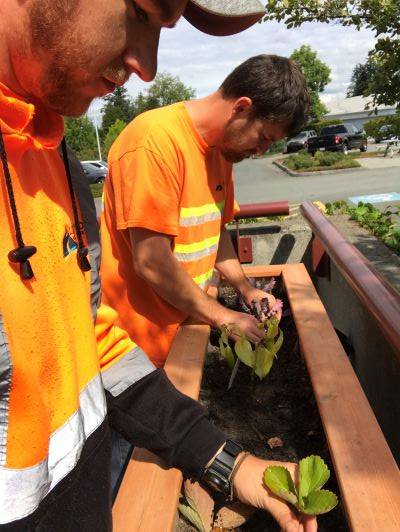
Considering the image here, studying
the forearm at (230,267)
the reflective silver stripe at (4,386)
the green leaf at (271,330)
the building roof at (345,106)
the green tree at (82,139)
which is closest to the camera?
the reflective silver stripe at (4,386)

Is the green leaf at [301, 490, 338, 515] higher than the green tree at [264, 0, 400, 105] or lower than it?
lower

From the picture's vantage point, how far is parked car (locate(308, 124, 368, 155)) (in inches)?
1347

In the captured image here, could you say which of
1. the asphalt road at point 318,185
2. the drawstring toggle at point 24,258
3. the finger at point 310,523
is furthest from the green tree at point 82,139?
the drawstring toggle at point 24,258

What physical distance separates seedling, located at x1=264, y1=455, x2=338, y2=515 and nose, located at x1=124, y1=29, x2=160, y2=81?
1081mm

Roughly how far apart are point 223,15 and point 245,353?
1.36 metres

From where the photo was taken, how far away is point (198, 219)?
2184 millimetres

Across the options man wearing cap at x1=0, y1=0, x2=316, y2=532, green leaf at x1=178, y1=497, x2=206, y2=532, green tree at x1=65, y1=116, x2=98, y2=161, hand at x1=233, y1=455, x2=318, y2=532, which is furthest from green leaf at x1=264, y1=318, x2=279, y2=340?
green tree at x1=65, y1=116, x2=98, y2=161

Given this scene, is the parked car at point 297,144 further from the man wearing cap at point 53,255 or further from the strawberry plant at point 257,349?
the man wearing cap at point 53,255

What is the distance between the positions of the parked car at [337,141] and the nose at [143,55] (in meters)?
Result: 34.8

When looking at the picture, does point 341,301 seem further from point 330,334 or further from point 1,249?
point 1,249

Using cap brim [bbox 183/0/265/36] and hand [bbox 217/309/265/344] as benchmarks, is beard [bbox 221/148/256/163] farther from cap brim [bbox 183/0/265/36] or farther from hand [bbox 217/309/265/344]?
cap brim [bbox 183/0/265/36]

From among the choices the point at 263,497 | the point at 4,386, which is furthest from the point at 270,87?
the point at 4,386

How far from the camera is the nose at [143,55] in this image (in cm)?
102

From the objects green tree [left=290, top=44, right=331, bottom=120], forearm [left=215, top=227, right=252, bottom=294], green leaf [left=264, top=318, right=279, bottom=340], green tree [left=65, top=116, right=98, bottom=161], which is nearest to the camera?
green leaf [left=264, top=318, right=279, bottom=340]
